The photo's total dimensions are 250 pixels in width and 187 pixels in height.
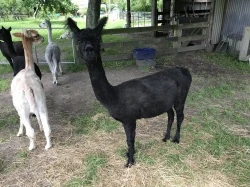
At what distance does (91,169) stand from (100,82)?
133cm

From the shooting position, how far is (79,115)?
494cm

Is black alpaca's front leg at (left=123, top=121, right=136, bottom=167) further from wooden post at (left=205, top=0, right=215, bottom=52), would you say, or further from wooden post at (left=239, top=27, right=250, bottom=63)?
wooden post at (left=205, top=0, right=215, bottom=52)

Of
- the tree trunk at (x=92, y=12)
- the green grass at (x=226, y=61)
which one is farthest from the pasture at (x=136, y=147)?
the tree trunk at (x=92, y=12)

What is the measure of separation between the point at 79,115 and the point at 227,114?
3.04m

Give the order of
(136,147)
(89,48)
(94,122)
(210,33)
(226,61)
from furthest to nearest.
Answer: (210,33)
(226,61)
(94,122)
(136,147)
(89,48)

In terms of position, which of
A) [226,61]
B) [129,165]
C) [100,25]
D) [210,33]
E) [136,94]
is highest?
[100,25]

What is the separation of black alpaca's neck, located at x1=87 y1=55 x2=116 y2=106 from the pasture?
1.10 m

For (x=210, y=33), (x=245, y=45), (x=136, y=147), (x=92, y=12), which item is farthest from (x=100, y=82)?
(x=210, y=33)

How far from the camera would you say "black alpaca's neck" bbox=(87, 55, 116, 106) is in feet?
8.63

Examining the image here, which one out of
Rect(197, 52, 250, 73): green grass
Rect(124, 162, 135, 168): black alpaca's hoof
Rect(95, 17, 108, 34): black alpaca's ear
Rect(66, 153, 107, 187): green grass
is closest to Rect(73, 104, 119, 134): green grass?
Rect(66, 153, 107, 187): green grass

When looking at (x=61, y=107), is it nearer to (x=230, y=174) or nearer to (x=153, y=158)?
(x=153, y=158)

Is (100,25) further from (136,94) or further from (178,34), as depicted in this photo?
(178,34)

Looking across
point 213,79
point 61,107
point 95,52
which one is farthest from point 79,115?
point 213,79

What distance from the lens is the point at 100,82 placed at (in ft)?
9.15
